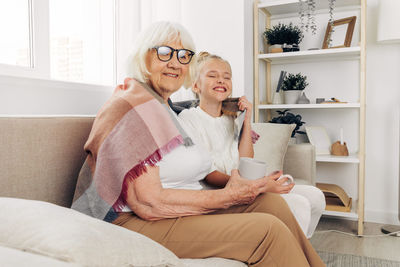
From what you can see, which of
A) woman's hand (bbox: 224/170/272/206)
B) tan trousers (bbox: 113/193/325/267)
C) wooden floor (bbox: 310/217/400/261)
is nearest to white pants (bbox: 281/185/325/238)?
woman's hand (bbox: 224/170/272/206)

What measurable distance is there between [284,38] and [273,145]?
3.54 ft

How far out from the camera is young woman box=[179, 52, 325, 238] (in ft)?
5.81

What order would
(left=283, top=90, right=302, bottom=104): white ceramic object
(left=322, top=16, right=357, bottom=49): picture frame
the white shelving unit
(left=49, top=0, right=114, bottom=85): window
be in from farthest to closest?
1. (left=283, top=90, right=302, bottom=104): white ceramic object
2. (left=322, top=16, right=357, bottom=49): picture frame
3. the white shelving unit
4. (left=49, top=0, right=114, bottom=85): window

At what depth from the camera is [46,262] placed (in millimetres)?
541

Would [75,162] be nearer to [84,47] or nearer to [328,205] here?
[84,47]

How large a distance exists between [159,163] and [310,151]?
143 cm

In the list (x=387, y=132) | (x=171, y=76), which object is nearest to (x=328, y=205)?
(x=387, y=132)

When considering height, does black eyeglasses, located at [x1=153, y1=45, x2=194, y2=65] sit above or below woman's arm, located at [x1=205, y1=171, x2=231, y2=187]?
above

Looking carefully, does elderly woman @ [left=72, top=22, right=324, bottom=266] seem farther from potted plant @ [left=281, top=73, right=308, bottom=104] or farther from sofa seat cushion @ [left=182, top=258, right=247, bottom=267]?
potted plant @ [left=281, top=73, right=308, bottom=104]

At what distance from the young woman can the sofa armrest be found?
20.7 inches

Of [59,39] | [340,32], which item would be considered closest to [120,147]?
[59,39]

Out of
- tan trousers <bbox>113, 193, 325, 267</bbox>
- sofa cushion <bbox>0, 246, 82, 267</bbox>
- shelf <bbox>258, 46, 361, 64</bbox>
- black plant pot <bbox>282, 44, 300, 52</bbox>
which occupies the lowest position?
tan trousers <bbox>113, 193, 325, 267</bbox>

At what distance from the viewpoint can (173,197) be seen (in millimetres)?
1146

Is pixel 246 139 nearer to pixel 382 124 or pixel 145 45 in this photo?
pixel 145 45
